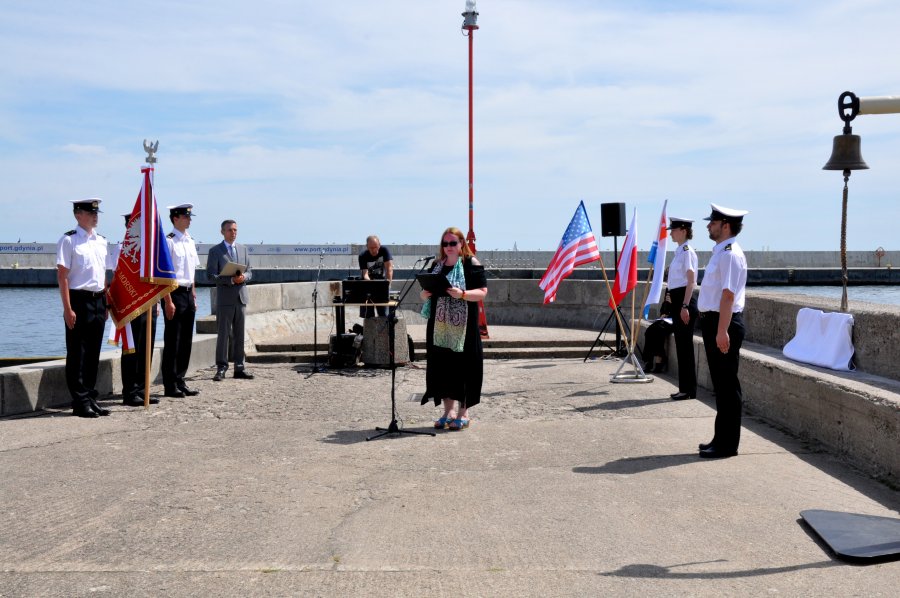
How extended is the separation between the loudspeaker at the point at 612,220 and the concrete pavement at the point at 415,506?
598 centimetres

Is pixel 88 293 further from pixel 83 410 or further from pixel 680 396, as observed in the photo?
pixel 680 396

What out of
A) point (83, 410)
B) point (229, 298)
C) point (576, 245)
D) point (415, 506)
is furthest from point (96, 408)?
point (576, 245)

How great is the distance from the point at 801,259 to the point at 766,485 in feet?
206

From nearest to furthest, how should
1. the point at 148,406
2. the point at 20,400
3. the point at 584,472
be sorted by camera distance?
the point at 584,472 < the point at 20,400 < the point at 148,406

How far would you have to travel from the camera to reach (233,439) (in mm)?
8008

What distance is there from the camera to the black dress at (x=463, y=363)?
27.6 ft

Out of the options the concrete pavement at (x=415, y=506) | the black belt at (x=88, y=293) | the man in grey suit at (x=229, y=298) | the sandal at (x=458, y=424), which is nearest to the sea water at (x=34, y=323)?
the man in grey suit at (x=229, y=298)

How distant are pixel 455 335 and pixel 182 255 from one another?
13.2 feet

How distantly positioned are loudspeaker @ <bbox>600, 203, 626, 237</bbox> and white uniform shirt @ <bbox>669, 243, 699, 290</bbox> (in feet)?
14.0

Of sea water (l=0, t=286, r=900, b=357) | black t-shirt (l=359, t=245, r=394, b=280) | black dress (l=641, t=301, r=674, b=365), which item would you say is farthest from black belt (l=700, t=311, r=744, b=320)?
sea water (l=0, t=286, r=900, b=357)

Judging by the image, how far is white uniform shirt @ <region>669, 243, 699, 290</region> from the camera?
1052 centimetres

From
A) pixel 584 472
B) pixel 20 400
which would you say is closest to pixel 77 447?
pixel 20 400

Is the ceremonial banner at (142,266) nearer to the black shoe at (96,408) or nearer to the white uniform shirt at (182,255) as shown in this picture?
→ the white uniform shirt at (182,255)

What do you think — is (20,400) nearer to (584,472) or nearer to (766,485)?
(584,472)
